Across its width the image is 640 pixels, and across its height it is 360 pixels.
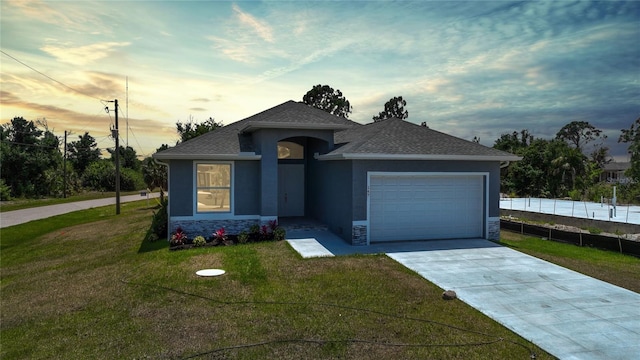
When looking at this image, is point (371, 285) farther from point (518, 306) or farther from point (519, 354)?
point (519, 354)

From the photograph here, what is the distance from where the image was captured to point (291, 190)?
16750 millimetres

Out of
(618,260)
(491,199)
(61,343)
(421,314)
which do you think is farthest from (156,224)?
(618,260)

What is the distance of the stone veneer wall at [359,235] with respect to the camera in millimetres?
11953

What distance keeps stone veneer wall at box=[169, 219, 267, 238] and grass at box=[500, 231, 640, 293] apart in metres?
8.81

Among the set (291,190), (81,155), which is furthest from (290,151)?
(81,155)

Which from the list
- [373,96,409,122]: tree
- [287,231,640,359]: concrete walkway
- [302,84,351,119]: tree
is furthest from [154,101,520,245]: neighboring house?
[302,84,351,119]: tree

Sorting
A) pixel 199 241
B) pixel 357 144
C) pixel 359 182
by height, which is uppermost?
pixel 357 144

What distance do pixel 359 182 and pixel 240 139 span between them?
525 cm

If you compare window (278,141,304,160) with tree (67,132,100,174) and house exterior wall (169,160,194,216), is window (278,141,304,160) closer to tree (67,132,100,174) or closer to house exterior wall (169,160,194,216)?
house exterior wall (169,160,194,216)

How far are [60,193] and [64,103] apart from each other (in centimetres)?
2546

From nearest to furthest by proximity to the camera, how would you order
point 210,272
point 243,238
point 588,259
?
point 210,272 → point 588,259 → point 243,238

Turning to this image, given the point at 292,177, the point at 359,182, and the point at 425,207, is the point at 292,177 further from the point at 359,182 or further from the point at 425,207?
the point at 425,207

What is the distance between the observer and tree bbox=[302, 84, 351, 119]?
38.4m

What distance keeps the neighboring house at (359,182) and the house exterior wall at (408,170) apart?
0.03 metres
